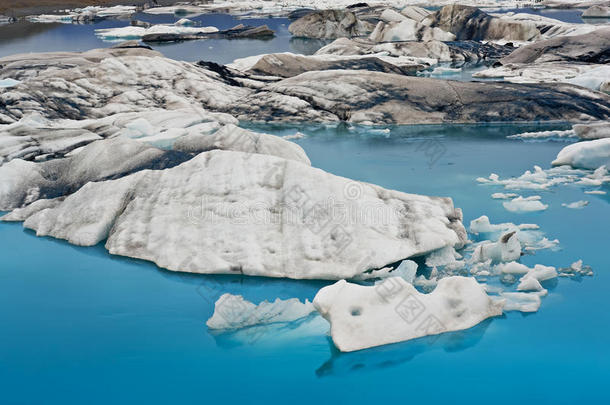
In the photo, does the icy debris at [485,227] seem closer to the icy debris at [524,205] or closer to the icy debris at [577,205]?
the icy debris at [524,205]

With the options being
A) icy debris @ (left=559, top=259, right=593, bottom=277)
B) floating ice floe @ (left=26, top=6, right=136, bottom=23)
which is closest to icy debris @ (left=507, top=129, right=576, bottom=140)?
icy debris @ (left=559, top=259, right=593, bottom=277)

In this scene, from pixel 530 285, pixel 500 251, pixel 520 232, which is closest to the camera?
pixel 530 285

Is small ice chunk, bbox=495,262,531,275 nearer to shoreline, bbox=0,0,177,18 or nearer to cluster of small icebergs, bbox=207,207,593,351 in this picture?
cluster of small icebergs, bbox=207,207,593,351

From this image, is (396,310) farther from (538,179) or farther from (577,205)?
(538,179)

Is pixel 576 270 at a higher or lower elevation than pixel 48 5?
higher

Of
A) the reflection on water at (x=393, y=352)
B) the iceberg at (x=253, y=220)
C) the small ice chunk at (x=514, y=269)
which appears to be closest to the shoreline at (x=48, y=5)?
the iceberg at (x=253, y=220)

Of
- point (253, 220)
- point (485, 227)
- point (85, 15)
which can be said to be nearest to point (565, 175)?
point (485, 227)
